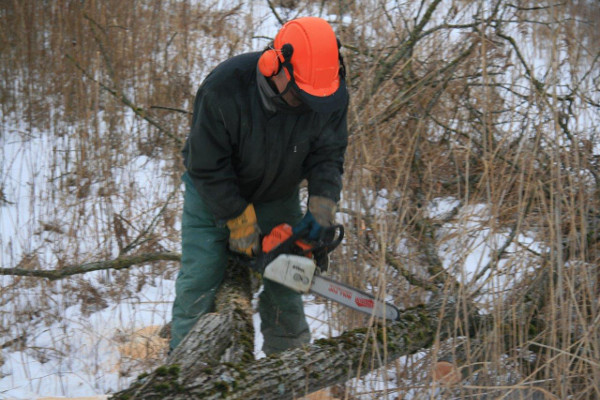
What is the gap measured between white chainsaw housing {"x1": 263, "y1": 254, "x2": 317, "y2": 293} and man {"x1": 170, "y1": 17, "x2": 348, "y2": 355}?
153 millimetres

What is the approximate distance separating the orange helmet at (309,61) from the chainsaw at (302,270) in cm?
55

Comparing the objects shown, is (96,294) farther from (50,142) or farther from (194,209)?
(50,142)

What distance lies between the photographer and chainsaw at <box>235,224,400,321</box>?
214 cm

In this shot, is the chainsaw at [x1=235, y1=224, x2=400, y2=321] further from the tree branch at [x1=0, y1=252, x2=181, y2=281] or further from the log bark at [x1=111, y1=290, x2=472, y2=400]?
the tree branch at [x1=0, y1=252, x2=181, y2=281]

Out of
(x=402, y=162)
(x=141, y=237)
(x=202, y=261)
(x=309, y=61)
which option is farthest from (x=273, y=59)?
(x=141, y=237)

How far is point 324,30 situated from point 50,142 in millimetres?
3706

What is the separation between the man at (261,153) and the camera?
201 centimetres

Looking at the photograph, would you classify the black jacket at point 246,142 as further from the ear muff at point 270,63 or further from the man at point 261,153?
the ear muff at point 270,63

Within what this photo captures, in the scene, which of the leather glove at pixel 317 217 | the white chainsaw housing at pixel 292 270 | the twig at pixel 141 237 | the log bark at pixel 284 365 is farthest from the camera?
the twig at pixel 141 237

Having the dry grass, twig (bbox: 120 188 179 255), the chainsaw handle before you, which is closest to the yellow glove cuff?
the chainsaw handle

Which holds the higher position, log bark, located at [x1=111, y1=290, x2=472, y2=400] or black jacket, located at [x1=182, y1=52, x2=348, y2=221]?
black jacket, located at [x1=182, y1=52, x2=348, y2=221]

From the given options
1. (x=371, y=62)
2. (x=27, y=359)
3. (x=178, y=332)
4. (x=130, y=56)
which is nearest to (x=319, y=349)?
(x=178, y=332)

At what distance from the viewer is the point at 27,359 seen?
284cm

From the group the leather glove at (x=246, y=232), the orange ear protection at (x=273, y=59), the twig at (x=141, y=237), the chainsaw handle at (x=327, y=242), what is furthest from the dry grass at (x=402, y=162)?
the orange ear protection at (x=273, y=59)
